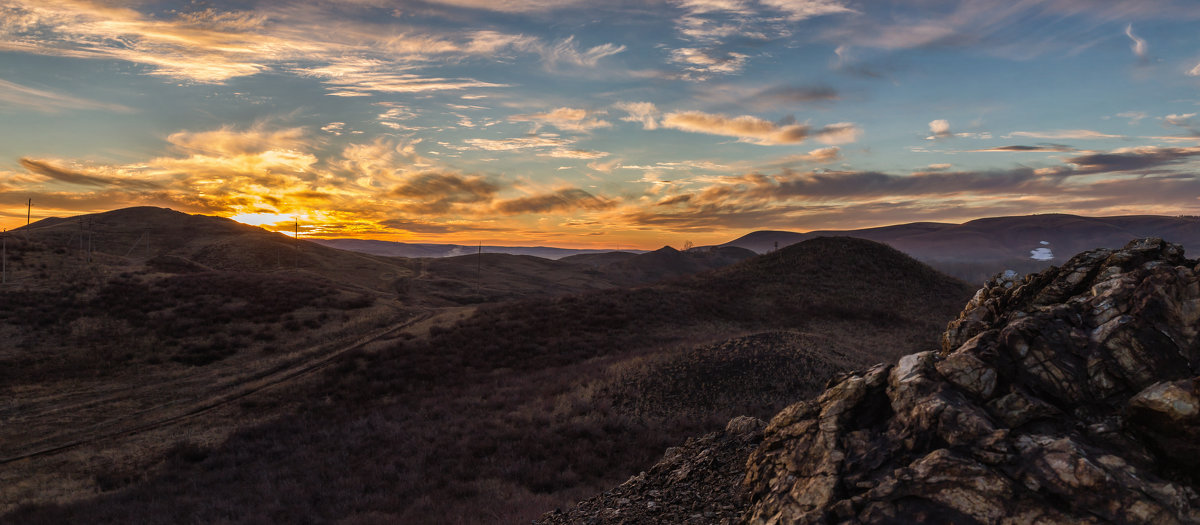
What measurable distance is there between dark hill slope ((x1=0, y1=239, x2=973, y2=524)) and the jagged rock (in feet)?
7.68

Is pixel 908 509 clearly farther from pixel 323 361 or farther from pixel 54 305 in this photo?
pixel 54 305

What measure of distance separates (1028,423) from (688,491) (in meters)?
Result: 6.14

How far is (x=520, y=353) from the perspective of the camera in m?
39.0

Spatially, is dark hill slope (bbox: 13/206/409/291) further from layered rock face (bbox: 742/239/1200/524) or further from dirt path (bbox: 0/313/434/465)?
layered rock face (bbox: 742/239/1200/524)

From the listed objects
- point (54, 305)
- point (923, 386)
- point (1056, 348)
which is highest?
point (1056, 348)

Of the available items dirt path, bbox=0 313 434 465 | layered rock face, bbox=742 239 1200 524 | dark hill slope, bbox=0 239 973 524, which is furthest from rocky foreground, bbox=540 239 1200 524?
dirt path, bbox=0 313 434 465

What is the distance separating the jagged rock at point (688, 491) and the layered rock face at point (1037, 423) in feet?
3.00

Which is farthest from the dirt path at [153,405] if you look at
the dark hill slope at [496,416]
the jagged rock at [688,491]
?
the jagged rock at [688,491]

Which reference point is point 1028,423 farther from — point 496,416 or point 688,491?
point 496,416

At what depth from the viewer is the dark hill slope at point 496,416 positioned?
15.6 meters

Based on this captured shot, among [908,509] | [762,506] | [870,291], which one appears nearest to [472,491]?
[762,506]

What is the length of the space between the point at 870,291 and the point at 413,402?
56.9 metres

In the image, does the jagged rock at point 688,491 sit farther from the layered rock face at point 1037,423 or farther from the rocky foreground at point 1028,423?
the layered rock face at point 1037,423

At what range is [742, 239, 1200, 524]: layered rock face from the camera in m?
6.28
